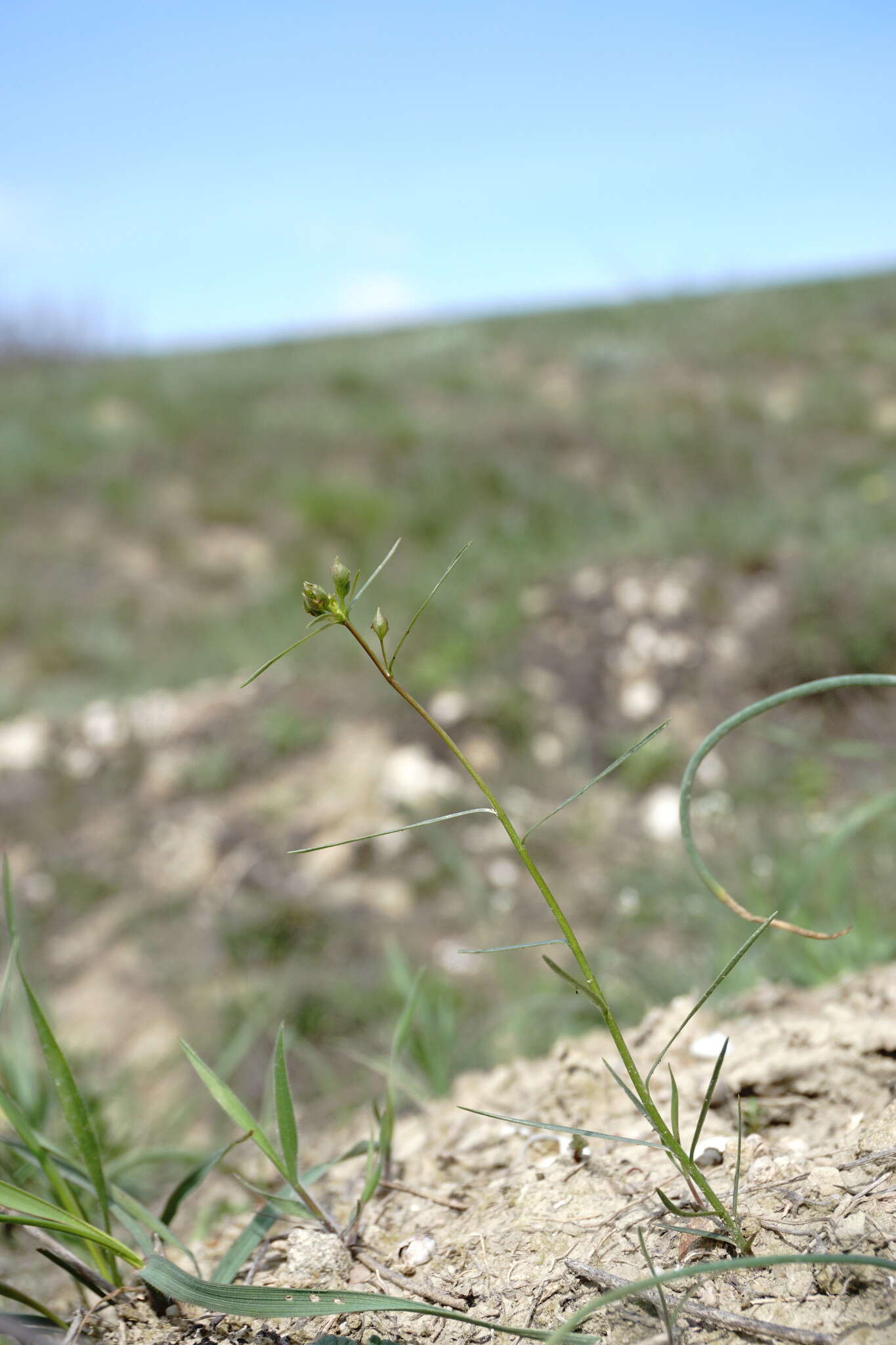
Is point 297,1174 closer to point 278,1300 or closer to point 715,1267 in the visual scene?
point 278,1300

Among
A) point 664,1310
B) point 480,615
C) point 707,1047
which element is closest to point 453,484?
point 480,615

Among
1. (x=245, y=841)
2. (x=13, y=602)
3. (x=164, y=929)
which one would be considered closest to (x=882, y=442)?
(x=245, y=841)

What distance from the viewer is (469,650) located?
342cm

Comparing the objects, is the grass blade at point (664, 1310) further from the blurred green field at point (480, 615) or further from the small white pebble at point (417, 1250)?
the blurred green field at point (480, 615)

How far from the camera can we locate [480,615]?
3.61m

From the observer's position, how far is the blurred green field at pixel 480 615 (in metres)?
2.27

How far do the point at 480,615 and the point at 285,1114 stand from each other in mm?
2845

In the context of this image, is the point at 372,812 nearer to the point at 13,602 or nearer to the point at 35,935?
the point at 35,935

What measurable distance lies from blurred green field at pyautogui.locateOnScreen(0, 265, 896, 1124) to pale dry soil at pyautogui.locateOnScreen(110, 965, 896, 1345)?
0.22 m

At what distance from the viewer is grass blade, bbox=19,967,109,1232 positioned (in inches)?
35.7

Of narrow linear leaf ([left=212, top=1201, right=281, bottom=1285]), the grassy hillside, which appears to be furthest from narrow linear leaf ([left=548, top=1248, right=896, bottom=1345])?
the grassy hillside

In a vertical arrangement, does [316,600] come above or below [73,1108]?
above

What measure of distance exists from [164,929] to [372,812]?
2.39 feet

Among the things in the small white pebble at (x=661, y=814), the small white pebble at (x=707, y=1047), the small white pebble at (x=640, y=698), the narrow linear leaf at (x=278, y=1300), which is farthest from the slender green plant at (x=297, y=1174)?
the small white pebble at (x=640, y=698)
